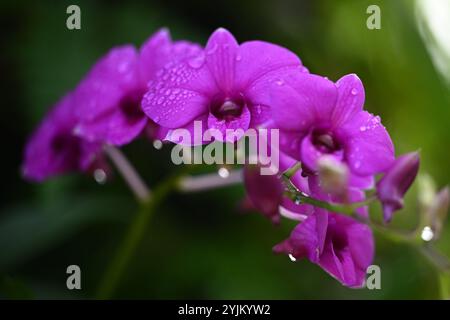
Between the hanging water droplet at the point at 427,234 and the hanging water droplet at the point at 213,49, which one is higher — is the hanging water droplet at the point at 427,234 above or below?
below

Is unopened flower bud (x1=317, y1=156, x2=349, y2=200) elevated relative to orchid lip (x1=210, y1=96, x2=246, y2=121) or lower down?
lower down

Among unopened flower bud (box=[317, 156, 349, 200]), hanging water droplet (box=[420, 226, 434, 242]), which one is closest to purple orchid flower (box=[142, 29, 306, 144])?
unopened flower bud (box=[317, 156, 349, 200])

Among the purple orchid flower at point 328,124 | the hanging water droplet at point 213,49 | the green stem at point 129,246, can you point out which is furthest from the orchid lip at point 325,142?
the green stem at point 129,246

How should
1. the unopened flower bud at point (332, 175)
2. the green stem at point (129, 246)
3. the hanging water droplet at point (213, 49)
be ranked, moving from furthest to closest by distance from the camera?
the green stem at point (129, 246), the hanging water droplet at point (213, 49), the unopened flower bud at point (332, 175)

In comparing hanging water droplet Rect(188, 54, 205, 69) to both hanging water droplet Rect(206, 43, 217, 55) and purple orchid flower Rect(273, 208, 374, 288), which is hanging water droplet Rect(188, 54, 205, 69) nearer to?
hanging water droplet Rect(206, 43, 217, 55)

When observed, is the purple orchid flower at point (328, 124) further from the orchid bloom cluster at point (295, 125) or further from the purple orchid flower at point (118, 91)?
the purple orchid flower at point (118, 91)

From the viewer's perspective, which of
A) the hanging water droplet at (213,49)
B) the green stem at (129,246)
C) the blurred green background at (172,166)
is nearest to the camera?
the hanging water droplet at (213,49)

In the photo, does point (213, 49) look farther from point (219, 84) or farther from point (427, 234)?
point (427, 234)

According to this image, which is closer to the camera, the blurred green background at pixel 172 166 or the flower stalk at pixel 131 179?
the flower stalk at pixel 131 179
